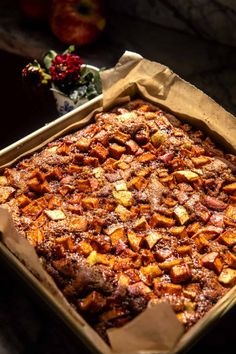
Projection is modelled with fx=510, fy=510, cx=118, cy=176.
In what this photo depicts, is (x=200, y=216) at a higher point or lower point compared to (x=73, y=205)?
higher

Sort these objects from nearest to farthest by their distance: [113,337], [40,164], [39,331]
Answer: [113,337] < [39,331] < [40,164]

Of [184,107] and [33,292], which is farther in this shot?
[184,107]

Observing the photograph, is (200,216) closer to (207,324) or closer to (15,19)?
(207,324)

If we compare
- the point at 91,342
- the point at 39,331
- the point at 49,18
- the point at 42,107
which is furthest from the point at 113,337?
the point at 49,18

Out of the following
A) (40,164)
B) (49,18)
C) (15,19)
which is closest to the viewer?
(40,164)

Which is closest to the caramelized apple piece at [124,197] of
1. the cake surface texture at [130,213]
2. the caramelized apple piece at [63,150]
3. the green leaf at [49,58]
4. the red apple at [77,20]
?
the cake surface texture at [130,213]

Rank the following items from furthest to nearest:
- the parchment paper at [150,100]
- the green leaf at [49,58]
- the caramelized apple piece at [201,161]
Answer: the green leaf at [49,58] → the caramelized apple piece at [201,161] → the parchment paper at [150,100]

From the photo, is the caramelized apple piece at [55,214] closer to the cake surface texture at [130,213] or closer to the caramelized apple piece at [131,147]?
the cake surface texture at [130,213]
